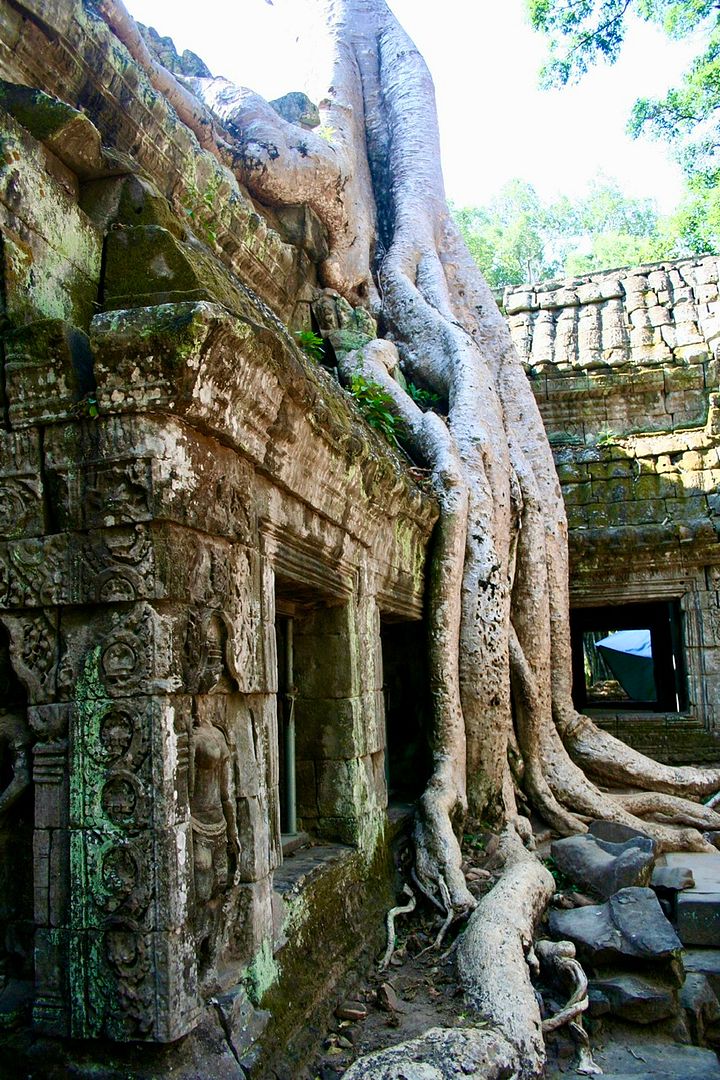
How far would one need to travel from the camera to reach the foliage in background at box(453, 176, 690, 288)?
27484 mm

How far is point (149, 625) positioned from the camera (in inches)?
89.9

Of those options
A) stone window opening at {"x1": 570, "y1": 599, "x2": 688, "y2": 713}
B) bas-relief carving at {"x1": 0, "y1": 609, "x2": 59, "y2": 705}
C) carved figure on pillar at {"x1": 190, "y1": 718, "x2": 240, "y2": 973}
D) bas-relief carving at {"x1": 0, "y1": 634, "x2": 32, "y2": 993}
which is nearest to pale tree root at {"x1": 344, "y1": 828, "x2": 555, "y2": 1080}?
carved figure on pillar at {"x1": 190, "y1": 718, "x2": 240, "y2": 973}

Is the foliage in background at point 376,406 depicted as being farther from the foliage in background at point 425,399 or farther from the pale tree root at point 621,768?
the pale tree root at point 621,768

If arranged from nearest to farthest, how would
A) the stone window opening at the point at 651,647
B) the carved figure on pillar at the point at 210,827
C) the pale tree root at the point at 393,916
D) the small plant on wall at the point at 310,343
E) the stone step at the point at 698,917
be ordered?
the carved figure on pillar at the point at 210,827
the pale tree root at the point at 393,916
the stone step at the point at 698,917
the small plant on wall at the point at 310,343
the stone window opening at the point at 651,647

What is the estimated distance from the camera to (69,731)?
2.33 m

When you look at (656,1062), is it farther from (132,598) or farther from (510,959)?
(132,598)

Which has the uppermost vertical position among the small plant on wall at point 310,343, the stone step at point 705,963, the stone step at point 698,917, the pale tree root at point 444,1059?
the small plant on wall at point 310,343

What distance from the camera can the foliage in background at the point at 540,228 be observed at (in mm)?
27484

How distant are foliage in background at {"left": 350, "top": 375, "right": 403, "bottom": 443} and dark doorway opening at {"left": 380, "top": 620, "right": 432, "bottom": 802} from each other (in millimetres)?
1135

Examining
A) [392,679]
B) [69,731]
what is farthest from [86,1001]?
[392,679]

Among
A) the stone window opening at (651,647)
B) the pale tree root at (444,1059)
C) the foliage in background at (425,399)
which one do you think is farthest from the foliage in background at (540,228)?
the pale tree root at (444,1059)

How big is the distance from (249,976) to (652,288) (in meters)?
8.78

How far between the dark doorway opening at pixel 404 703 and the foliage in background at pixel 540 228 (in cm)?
2313

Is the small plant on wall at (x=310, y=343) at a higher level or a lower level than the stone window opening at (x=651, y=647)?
higher
